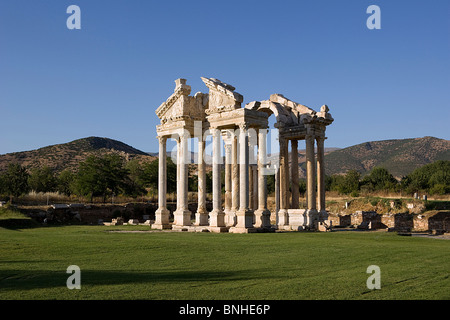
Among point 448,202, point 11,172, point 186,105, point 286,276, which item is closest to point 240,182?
point 186,105

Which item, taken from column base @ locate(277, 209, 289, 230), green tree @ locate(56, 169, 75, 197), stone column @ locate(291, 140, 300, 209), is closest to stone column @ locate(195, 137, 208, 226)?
column base @ locate(277, 209, 289, 230)

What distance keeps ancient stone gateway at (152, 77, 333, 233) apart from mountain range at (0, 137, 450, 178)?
58349 millimetres

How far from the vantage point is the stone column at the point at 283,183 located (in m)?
32.6

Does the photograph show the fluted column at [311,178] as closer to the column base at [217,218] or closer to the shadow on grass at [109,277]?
the column base at [217,218]

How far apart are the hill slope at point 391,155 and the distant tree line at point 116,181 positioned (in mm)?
48454

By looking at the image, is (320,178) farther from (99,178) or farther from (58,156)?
(58,156)

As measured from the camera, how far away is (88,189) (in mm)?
53875

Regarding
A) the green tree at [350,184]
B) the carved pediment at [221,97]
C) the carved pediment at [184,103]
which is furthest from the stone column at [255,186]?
the green tree at [350,184]

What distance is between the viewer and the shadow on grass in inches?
391

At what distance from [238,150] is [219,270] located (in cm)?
1822

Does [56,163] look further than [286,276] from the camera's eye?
Yes

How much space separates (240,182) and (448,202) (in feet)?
94.0

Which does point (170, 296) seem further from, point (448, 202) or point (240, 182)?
point (448, 202)

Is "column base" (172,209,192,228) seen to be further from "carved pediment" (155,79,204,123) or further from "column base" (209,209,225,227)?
Result: "carved pediment" (155,79,204,123)
